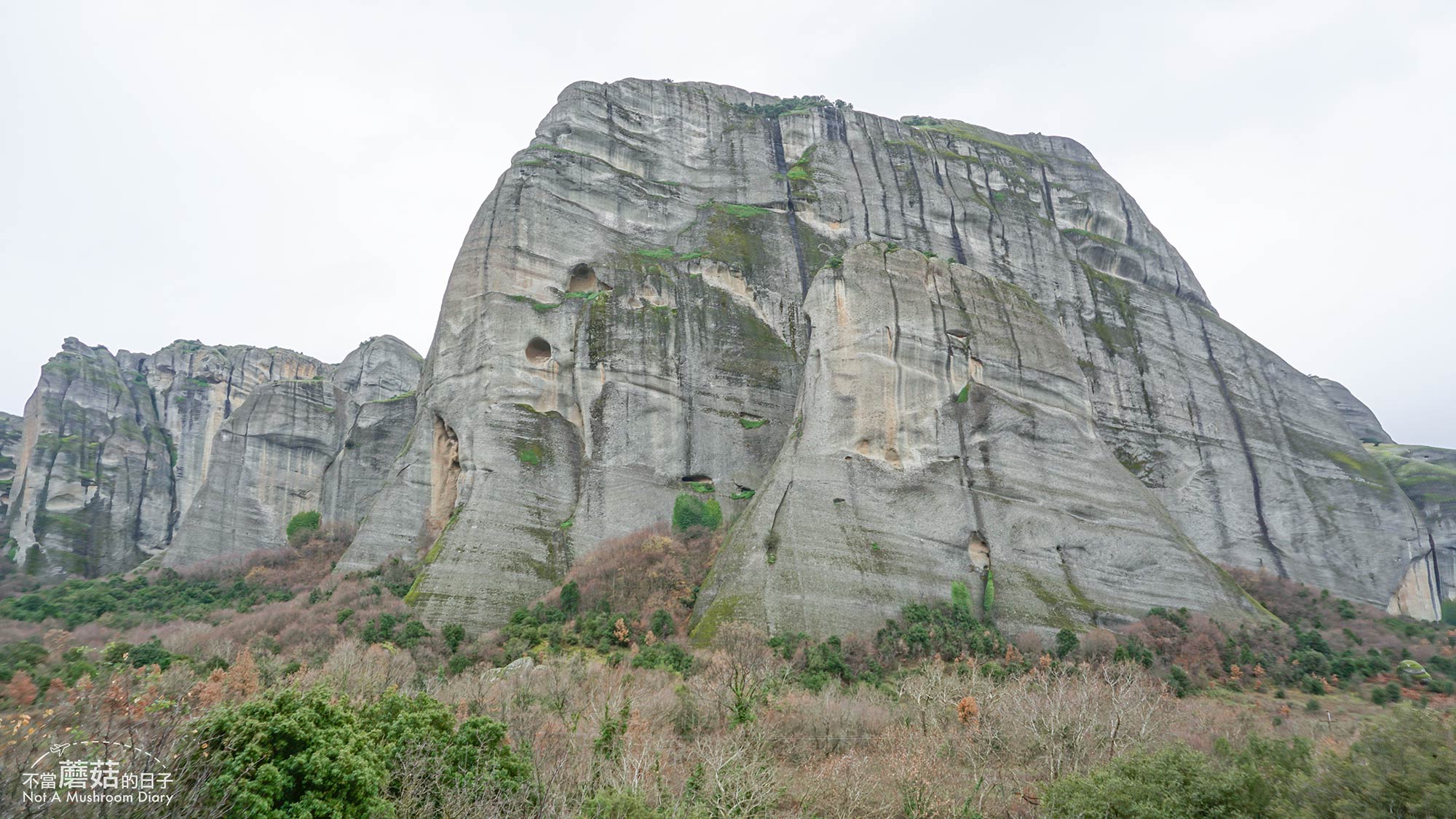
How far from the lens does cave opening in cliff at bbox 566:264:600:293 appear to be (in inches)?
1566

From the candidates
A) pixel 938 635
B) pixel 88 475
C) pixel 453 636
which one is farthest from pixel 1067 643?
pixel 88 475

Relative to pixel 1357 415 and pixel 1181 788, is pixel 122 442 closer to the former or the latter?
pixel 1181 788

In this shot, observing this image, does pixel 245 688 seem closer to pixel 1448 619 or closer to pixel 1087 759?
pixel 1087 759

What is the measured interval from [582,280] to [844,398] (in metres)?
15.8

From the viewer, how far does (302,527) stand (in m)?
45.8

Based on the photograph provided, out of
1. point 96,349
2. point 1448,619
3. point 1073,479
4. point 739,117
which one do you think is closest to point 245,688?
point 1073,479

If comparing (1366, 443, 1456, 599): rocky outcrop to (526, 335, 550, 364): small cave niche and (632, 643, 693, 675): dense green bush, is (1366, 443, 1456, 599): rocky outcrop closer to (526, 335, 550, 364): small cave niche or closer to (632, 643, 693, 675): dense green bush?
(632, 643, 693, 675): dense green bush

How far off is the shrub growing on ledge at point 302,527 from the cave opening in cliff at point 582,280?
21207mm

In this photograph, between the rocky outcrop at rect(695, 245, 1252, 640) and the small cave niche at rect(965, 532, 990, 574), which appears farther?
the small cave niche at rect(965, 532, 990, 574)

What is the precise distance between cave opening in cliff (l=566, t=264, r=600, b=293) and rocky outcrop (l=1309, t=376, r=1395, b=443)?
5462 cm

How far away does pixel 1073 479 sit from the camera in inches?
1296

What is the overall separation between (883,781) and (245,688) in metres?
14.1

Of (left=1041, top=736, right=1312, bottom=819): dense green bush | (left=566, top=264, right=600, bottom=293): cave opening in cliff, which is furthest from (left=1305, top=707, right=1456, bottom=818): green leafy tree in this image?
(left=566, top=264, right=600, bottom=293): cave opening in cliff

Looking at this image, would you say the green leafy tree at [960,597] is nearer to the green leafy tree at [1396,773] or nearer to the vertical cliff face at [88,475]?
the green leafy tree at [1396,773]
